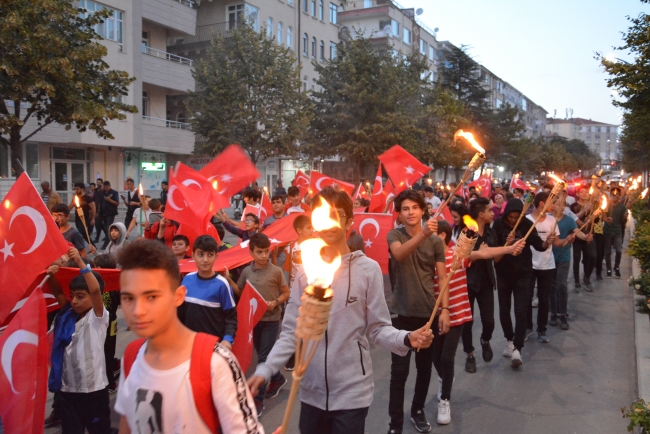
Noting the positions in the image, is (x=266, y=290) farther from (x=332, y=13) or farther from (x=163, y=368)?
(x=332, y=13)

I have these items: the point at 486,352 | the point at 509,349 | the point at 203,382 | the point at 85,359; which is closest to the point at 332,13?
the point at 509,349

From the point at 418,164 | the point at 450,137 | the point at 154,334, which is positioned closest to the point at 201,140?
the point at 450,137

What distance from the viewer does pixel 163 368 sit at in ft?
7.06

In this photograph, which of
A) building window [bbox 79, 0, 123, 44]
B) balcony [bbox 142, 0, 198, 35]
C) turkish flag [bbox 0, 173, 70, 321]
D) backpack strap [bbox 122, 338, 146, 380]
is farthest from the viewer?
balcony [bbox 142, 0, 198, 35]

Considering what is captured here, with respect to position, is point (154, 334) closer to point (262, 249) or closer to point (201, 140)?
point (262, 249)

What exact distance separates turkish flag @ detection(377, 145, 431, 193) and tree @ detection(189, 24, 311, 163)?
15725 mm

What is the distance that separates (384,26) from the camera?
181 ft

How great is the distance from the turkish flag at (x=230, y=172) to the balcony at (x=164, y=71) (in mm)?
21450

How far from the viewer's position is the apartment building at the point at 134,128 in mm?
25672

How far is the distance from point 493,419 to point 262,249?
259 cm

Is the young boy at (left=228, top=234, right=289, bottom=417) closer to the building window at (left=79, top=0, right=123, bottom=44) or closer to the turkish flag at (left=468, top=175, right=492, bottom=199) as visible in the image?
the turkish flag at (left=468, top=175, right=492, bottom=199)

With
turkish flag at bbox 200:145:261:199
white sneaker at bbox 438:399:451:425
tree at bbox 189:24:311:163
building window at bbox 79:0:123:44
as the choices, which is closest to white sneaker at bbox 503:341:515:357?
white sneaker at bbox 438:399:451:425

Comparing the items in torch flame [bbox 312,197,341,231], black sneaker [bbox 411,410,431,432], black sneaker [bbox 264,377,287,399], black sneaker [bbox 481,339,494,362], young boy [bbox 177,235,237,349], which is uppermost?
torch flame [bbox 312,197,341,231]

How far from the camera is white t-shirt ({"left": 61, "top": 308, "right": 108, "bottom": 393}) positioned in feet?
13.5
